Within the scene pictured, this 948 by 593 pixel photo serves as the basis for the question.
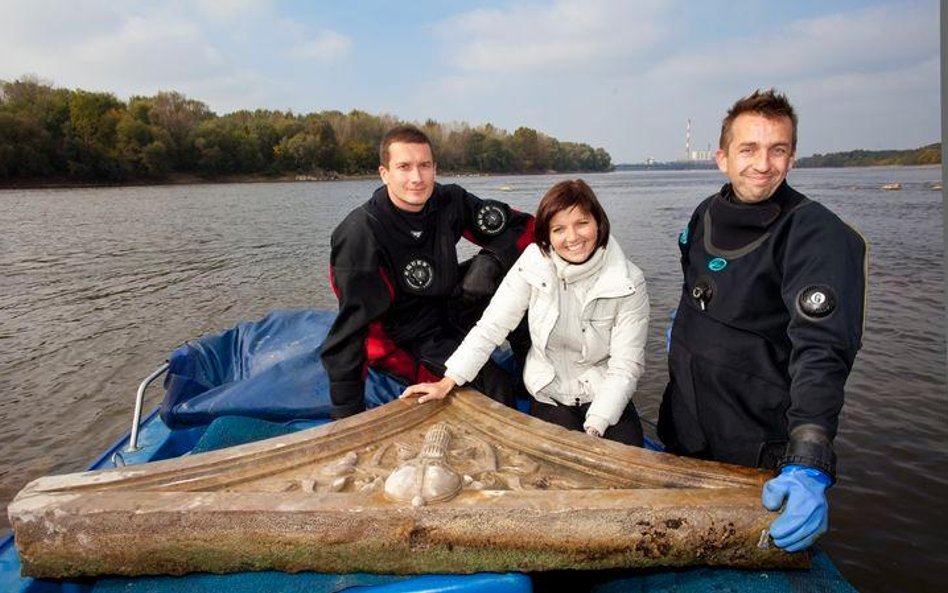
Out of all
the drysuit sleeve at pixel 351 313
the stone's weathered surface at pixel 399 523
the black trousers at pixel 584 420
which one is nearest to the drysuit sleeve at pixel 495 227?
the drysuit sleeve at pixel 351 313

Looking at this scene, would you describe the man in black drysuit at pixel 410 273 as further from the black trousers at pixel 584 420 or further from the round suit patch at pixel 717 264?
the round suit patch at pixel 717 264

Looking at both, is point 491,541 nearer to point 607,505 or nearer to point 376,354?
point 607,505

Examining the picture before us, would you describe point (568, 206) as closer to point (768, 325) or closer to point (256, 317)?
point (768, 325)

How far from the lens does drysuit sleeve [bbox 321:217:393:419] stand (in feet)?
10.8

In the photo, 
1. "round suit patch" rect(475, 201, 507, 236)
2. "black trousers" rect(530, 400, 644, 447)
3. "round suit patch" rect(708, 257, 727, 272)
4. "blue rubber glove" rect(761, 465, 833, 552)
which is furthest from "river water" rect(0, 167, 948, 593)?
"round suit patch" rect(475, 201, 507, 236)

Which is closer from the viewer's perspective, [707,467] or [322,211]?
[707,467]

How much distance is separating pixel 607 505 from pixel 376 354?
2079 millimetres

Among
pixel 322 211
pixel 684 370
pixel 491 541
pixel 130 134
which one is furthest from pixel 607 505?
pixel 130 134

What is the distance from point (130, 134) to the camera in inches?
2317

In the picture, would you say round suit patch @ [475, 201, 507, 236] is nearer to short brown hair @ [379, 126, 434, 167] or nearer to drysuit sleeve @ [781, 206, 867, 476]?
short brown hair @ [379, 126, 434, 167]

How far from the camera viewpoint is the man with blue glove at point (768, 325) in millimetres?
2002

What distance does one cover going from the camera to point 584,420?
305 cm

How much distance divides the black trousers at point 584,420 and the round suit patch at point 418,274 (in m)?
1.00

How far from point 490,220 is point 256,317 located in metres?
8.21
